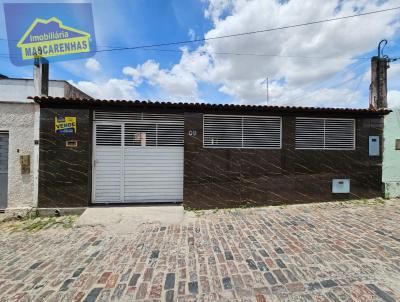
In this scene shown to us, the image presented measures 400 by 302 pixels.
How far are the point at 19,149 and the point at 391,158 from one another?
1145 centimetres

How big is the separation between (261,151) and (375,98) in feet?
21.5

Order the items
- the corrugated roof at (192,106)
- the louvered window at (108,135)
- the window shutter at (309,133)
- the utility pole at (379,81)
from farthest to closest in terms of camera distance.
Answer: the utility pole at (379,81) → the window shutter at (309,133) → the louvered window at (108,135) → the corrugated roof at (192,106)

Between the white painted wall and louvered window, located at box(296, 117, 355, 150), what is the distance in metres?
7.84

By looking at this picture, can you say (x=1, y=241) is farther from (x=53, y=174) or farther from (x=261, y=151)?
(x=261, y=151)

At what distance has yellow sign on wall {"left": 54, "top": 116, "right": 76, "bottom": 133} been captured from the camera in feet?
19.5

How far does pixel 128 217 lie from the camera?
5504 millimetres

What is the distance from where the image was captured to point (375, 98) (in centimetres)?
910

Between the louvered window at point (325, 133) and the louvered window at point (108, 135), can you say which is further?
the louvered window at point (325, 133)

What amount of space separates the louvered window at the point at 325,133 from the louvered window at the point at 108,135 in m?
5.54

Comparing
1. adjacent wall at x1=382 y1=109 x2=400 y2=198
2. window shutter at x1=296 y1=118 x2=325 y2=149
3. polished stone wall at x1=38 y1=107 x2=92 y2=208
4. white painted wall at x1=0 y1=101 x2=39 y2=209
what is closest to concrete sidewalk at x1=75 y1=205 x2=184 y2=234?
polished stone wall at x1=38 y1=107 x2=92 y2=208

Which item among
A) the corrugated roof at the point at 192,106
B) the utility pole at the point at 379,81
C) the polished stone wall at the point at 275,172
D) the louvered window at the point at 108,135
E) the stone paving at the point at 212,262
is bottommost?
the stone paving at the point at 212,262

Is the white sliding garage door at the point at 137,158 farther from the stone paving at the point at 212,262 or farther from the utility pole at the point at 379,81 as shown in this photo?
the utility pole at the point at 379,81

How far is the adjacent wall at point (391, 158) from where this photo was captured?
7.04 m

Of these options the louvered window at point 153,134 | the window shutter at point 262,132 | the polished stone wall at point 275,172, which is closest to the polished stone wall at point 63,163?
the louvered window at point 153,134
